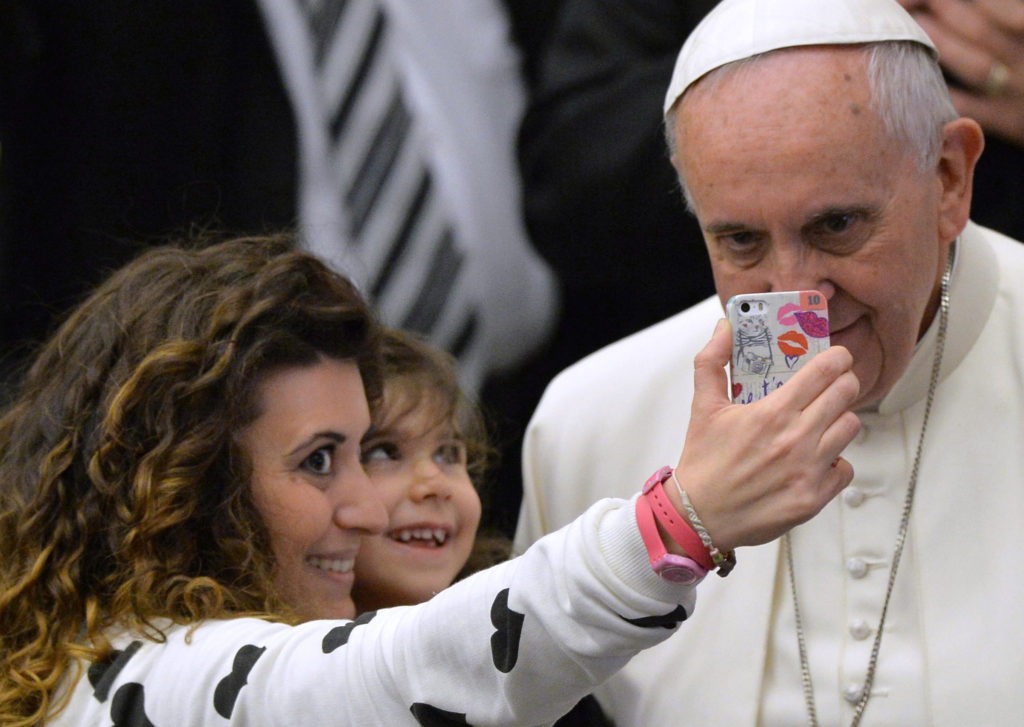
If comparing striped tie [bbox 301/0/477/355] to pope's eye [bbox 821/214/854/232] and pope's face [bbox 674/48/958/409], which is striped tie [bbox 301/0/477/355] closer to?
pope's face [bbox 674/48/958/409]

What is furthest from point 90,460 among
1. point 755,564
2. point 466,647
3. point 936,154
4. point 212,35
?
point 212,35

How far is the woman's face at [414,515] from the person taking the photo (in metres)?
2.61

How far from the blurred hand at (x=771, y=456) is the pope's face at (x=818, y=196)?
47cm

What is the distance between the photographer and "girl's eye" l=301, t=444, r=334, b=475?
233 cm

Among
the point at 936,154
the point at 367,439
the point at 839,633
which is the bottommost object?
the point at 839,633

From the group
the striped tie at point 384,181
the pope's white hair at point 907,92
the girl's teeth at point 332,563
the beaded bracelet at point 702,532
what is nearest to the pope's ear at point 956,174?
the pope's white hair at point 907,92

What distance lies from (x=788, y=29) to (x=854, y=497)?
829 mm

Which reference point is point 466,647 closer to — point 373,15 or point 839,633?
point 839,633

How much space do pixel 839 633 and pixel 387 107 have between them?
183 centimetres

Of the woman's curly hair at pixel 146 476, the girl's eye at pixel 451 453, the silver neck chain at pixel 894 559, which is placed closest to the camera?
the woman's curly hair at pixel 146 476

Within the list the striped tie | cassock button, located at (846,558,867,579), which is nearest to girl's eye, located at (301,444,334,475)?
cassock button, located at (846,558,867,579)

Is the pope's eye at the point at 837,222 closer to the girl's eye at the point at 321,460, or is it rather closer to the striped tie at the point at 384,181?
the girl's eye at the point at 321,460

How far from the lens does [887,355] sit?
2.34m

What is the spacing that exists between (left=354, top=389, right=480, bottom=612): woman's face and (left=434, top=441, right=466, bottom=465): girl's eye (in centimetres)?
1
